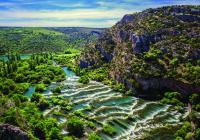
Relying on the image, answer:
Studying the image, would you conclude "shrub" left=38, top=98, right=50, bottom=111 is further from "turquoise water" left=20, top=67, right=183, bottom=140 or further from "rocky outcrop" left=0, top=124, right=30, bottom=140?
"rocky outcrop" left=0, top=124, right=30, bottom=140

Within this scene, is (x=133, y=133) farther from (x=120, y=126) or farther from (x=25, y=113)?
(x=25, y=113)

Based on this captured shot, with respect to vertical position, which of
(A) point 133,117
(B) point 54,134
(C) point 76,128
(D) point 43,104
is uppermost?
(B) point 54,134

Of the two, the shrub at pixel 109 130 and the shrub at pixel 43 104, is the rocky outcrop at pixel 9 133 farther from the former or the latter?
the shrub at pixel 43 104

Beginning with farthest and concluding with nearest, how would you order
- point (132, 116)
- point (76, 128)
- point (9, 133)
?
1. point (132, 116)
2. point (76, 128)
3. point (9, 133)

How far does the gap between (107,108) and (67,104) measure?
21.9 metres

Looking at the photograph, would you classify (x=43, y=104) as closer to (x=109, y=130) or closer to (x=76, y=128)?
(x=76, y=128)

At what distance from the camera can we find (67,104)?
644 feet

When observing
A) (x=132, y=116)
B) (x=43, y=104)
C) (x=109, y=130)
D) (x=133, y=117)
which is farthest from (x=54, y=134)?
(x=43, y=104)

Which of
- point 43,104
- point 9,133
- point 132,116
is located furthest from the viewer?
point 43,104

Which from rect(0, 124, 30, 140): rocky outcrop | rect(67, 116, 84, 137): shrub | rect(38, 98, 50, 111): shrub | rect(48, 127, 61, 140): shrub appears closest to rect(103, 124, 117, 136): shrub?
rect(67, 116, 84, 137): shrub

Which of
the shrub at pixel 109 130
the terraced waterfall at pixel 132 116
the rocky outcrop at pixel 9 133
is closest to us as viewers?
the rocky outcrop at pixel 9 133

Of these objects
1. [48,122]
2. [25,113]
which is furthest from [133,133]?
[25,113]

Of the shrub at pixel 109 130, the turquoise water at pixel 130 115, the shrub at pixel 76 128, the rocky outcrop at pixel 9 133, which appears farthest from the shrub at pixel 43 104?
the rocky outcrop at pixel 9 133

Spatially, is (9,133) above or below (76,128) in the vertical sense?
above
